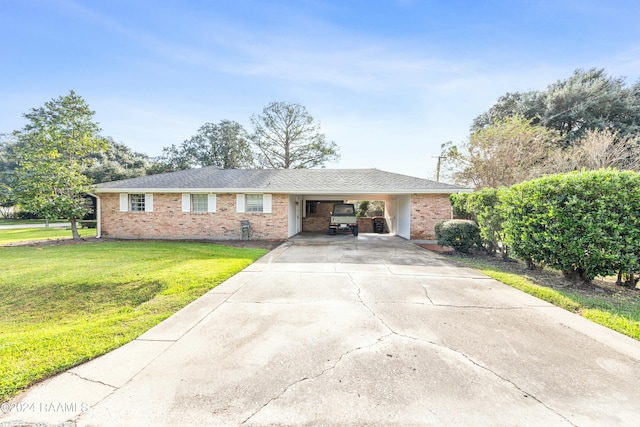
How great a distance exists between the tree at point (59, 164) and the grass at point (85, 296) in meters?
2.75

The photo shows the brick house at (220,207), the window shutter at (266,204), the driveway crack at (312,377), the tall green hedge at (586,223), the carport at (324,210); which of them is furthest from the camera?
the carport at (324,210)

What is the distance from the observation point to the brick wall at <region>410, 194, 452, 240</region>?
11617 millimetres

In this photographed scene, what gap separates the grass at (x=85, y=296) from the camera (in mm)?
2594

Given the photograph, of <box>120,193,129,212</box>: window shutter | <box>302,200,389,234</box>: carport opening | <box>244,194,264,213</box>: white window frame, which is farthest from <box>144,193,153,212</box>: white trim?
<box>302,200,389,234</box>: carport opening

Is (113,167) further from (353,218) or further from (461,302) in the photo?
(461,302)

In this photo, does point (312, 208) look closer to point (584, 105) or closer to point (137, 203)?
point (137, 203)

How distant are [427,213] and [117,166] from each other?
28610 millimetres

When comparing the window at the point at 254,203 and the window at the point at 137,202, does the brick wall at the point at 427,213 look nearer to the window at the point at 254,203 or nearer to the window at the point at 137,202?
the window at the point at 254,203

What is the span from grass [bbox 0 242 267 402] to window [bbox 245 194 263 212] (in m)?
3.66

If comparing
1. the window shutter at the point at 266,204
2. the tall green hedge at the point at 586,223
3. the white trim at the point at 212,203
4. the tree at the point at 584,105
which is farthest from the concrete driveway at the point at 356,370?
the tree at the point at 584,105

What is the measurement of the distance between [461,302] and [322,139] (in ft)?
80.9

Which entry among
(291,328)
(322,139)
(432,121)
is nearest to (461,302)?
(291,328)

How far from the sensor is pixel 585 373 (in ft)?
7.83

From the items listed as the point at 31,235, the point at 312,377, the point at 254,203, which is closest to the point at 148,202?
the point at 254,203
